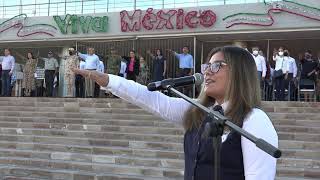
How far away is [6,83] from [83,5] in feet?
18.1

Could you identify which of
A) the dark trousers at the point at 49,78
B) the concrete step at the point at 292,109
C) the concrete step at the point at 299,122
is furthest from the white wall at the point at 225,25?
the concrete step at the point at 299,122

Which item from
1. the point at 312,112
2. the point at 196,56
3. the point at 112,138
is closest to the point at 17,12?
the point at 196,56

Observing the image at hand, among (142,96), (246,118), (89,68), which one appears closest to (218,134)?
(246,118)

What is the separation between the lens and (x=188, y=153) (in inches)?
95.0

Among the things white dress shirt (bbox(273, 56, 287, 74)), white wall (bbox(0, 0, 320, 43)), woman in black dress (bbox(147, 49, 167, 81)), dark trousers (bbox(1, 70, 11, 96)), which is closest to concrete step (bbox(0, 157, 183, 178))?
white dress shirt (bbox(273, 56, 287, 74))

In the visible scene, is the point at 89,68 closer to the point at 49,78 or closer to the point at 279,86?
the point at 49,78

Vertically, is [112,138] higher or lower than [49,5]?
lower

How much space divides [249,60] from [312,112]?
10187 mm

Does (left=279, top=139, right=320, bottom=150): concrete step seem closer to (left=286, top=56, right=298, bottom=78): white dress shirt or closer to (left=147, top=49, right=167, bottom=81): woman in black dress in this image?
(left=286, top=56, right=298, bottom=78): white dress shirt

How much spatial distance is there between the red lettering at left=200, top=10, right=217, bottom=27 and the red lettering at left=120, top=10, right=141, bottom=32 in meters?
2.60

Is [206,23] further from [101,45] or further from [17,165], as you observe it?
[17,165]

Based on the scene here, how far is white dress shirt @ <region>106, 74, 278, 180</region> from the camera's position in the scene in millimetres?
2150

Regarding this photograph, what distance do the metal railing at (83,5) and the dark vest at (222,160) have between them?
16913 millimetres

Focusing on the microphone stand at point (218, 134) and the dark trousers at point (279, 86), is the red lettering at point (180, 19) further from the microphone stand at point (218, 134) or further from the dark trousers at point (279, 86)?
the microphone stand at point (218, 134)
